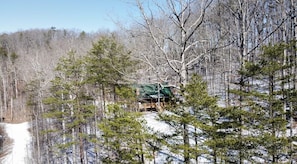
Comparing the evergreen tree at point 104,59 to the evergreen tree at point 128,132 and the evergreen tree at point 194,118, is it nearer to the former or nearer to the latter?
the evergreen tree at point 128,132

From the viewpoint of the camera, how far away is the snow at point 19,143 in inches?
815

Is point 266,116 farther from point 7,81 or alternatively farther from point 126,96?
point 7,81

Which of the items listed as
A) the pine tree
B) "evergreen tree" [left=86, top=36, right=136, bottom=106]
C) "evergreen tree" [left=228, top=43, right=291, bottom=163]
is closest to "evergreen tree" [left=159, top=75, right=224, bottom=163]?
the pine tree

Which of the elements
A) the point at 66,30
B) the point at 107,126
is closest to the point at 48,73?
the point at 107,126

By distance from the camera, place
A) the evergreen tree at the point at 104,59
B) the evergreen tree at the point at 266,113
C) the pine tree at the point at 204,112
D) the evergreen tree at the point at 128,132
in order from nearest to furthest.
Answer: the evergreen tree at the point at 266,113
the pine tree at the point at 204,112
the evergreen tree at the point at 128,132
the evergreen tree at the point at 104,59

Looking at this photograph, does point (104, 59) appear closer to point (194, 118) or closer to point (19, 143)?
point (194, 118)

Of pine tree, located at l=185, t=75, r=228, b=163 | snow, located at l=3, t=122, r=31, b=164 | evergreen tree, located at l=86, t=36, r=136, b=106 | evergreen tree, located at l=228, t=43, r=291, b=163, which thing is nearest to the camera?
evergreen tree, located at l=228, t=43, r=291, b=163

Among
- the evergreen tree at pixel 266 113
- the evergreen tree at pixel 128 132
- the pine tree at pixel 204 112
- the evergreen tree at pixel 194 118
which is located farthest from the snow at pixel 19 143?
the evergreen tree at pixel 266 113

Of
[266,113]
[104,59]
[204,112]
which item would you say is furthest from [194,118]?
[104,59]

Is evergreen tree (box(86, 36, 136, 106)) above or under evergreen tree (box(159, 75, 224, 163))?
above

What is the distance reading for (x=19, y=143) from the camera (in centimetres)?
2459

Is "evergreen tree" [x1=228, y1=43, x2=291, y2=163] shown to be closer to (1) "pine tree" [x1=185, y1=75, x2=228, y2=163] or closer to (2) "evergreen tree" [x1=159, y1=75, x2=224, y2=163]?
(1) "pine tree" [x1=185, y1=75, x2=228, y2=163]

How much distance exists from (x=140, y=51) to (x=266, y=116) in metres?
4.20

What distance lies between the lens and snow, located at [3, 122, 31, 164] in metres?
20.7
